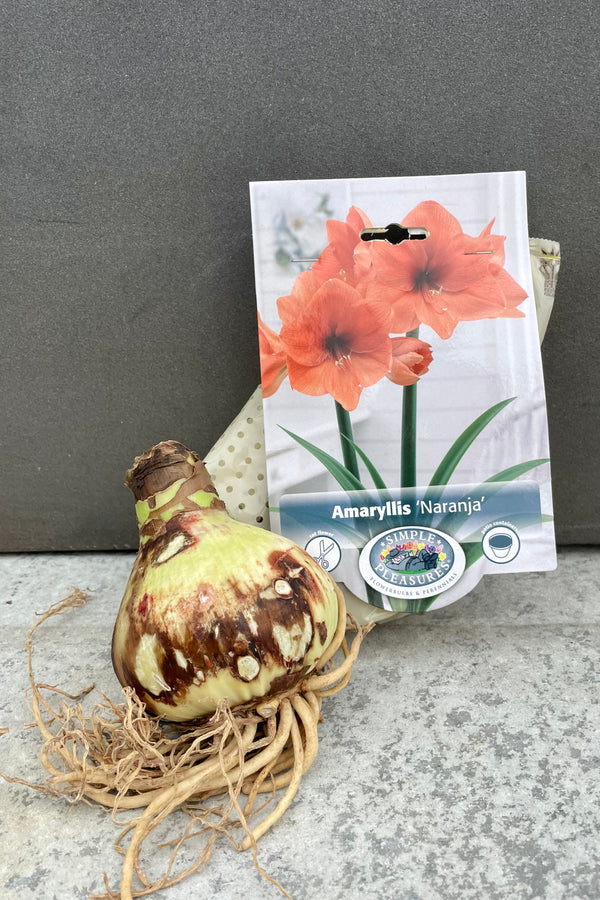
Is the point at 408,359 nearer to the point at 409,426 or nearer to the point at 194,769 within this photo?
the point at 409,426

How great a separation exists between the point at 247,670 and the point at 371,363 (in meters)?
0.48

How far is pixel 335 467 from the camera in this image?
1.03 m

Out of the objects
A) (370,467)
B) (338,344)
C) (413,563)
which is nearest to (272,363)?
(338,344)

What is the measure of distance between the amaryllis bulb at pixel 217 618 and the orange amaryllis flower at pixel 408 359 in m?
0.32

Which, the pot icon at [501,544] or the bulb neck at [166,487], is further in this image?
the pot icon at [501,544]

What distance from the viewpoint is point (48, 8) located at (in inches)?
45.2

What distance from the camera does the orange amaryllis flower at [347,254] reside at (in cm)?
103

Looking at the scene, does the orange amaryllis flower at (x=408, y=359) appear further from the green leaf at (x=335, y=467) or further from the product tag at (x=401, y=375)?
the green leaf at (x=335, y=467)

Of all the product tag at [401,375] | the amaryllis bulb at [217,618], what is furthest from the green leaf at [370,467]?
the amaryllis bulb at [217,618]

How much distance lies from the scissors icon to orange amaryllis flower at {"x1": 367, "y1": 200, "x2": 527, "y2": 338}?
32 cm

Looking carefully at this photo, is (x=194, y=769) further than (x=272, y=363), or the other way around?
(x=272, y=363)

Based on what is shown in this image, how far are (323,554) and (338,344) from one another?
0.30 m

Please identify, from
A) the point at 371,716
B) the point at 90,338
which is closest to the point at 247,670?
the point at 371,716

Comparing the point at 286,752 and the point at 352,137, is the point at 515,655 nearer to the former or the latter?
the point at 286,752
